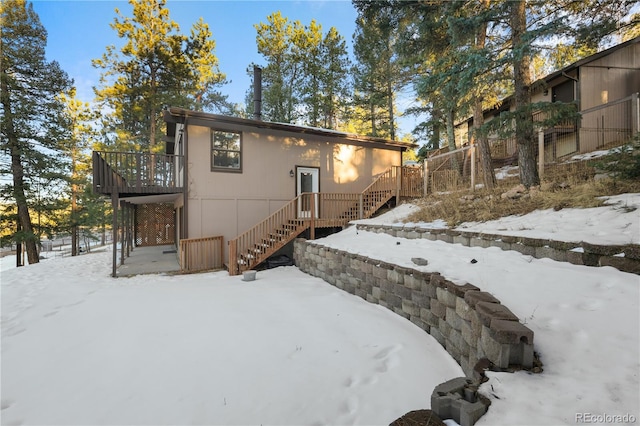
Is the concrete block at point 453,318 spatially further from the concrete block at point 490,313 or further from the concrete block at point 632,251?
the concrete block at point 632,251

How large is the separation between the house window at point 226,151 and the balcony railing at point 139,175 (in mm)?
1146

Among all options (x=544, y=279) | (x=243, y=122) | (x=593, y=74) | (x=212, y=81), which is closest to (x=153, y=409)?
(x=544, y=279)

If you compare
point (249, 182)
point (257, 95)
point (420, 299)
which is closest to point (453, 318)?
point (420, 299)

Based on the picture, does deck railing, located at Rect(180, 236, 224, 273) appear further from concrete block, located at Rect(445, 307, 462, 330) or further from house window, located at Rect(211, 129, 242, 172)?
concrete block, located at Rect(445, 307, 462, 330)

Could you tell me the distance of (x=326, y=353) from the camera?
318 centimetres

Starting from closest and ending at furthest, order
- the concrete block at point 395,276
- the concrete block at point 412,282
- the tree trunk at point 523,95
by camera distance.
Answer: the concrete block at point 412,282 → the concrete block at point 395,276 → the tree trunk at point 523,95

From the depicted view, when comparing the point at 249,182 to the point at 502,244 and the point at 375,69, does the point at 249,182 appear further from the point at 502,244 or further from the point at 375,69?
the point at 375,69

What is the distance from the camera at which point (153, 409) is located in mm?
2355

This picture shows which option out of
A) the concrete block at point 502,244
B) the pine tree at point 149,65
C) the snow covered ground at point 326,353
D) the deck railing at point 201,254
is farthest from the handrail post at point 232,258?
the pine tree at point 149,65

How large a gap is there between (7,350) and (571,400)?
586cm

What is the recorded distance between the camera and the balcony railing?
7.37 metres

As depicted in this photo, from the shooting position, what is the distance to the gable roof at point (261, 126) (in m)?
8.10

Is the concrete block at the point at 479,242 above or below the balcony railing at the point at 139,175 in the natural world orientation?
below

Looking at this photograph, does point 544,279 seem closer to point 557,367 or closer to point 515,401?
point 557,367
